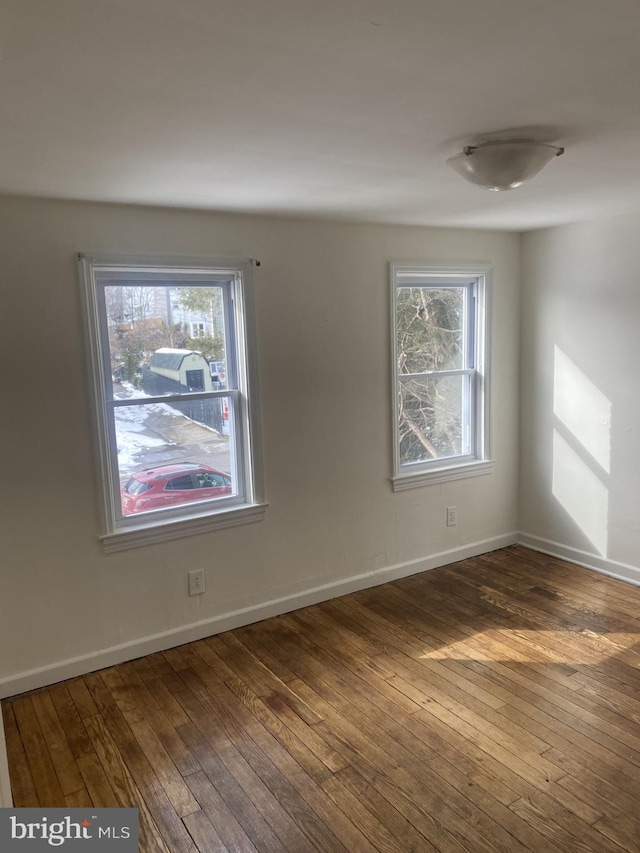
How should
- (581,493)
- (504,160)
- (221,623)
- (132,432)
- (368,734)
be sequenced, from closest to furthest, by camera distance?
(504,160) → (368,734) → (132,432) → (221,623) → (581,493)

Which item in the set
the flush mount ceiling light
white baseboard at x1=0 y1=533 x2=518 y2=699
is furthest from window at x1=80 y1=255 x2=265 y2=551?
the flush mount ceiling light

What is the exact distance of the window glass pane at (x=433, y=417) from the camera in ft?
13.5

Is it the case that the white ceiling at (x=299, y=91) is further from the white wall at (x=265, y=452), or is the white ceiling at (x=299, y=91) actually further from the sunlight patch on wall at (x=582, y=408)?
the sunlight patch on wall at (x=582, y=408)

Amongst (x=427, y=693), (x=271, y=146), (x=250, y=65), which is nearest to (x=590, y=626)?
(x=427, y=693)

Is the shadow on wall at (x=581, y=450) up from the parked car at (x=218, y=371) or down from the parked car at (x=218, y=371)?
down

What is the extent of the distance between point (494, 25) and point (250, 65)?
0.53m

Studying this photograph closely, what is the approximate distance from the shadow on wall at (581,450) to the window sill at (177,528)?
215 cm

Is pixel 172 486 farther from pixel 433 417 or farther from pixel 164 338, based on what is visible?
pixel 433 417

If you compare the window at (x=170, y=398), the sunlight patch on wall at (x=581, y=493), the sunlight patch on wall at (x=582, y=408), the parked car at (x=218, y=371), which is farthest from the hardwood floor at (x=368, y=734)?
the parked car at (x=218, y=371)

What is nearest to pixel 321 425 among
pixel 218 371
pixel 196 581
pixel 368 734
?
pixel 218 371

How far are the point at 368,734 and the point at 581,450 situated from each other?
249 cm

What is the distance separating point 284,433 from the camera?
3.53 meters

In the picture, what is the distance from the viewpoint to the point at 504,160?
2.09m

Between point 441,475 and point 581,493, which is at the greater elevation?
point 441,475
